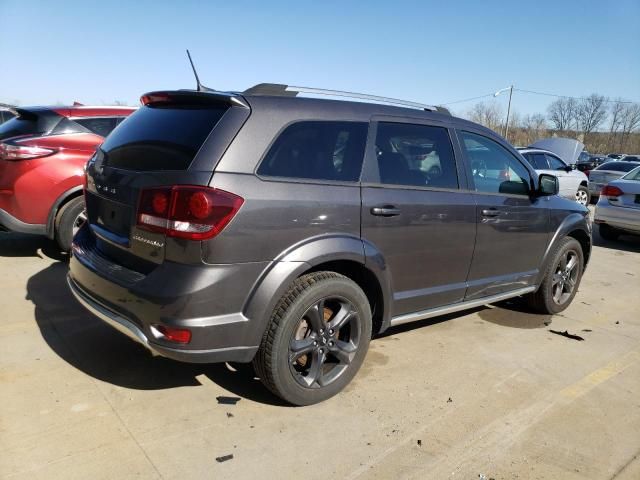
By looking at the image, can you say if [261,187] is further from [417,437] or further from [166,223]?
[417,437]

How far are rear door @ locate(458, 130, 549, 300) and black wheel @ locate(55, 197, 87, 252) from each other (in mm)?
4050

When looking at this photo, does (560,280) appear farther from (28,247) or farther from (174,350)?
(28,247)

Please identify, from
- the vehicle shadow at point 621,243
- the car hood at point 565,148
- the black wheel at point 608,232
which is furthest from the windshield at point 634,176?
the car hood at point 565,148

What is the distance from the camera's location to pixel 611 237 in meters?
9.79

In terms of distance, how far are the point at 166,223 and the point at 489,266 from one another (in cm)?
266

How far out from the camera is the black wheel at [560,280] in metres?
4.82

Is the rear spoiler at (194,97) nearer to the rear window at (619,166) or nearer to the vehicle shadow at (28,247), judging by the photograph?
the vehicle shadow at (28,247)

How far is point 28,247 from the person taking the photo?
20.7 ft

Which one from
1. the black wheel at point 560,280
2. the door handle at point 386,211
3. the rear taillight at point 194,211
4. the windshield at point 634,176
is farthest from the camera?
the windshield at point 634,176

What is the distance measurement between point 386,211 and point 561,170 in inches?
478

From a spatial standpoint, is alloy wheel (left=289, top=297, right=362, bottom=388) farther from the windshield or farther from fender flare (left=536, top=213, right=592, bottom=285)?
the windshield

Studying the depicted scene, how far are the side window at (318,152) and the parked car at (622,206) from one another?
7.35 metres

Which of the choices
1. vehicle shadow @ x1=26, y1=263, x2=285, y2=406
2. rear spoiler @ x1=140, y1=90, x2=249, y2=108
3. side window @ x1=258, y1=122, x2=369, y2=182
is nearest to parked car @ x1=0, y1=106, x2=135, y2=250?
vehicle shadow @ x1=26, y1=263, x2=285, y2=406

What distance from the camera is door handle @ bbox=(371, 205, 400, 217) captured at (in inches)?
125
